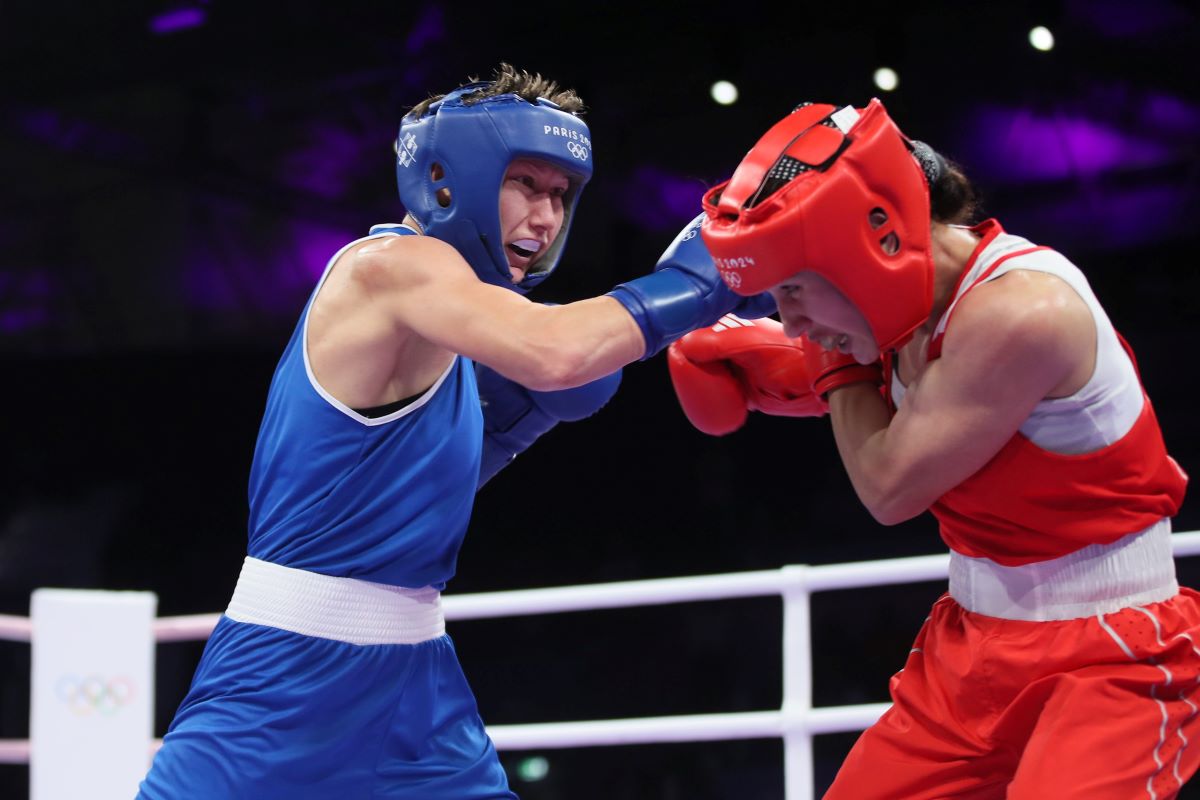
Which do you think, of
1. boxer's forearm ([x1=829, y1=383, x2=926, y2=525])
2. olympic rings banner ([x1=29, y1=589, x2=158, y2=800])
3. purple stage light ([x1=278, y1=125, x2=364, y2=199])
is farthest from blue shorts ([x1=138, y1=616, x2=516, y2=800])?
purple stage light ([x1=278, y1=125, x2=364, y2=199])

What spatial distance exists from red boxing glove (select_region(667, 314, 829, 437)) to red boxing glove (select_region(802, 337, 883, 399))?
0.37 feet

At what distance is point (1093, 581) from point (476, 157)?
1.12 m

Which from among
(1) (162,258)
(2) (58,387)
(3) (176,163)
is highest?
(3) (176,163)

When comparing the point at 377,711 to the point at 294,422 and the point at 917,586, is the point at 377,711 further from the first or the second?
the point at 917,586

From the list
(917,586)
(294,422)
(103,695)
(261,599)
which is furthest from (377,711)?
(917,586)

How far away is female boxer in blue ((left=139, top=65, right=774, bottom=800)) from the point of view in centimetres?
192

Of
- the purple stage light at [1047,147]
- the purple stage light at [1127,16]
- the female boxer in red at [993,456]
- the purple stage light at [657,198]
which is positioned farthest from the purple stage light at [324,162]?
the female boxer in red at [993,456]

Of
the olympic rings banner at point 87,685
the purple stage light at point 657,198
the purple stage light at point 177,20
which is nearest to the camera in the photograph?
the olympic rings banner at point 87,685

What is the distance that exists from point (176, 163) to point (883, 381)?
A: 6.06 meters

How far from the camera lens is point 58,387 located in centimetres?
744

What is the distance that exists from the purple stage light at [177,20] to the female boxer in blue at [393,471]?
5.28 metres

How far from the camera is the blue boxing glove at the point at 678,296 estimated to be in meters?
2.00

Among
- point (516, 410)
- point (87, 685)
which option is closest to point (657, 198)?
point (87, 685)

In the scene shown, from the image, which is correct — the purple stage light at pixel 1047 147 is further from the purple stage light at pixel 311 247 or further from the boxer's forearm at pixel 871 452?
the boxer's forearm at pixel 871 452
